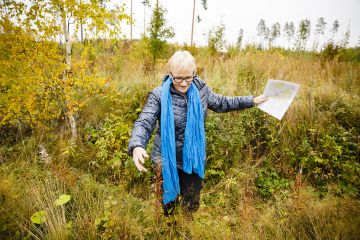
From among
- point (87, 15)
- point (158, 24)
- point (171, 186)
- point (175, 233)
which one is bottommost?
point (175, 233)

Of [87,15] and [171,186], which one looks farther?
[87,15]

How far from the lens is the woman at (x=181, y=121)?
2100 mm

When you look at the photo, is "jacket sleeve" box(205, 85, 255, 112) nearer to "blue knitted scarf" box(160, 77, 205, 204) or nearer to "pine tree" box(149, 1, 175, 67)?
"blue knitted scarf" box(160, 77, 205, 204)

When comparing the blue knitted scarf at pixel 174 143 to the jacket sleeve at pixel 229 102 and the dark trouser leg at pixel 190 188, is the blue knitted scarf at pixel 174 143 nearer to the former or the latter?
the dark trouser leg at pixel 190 188

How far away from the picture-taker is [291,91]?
2195 mm

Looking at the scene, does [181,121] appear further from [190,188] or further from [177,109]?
[190,188]

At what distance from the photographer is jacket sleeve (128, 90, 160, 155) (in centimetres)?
180

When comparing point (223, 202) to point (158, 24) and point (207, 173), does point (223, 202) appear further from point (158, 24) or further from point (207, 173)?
point (158, 24)

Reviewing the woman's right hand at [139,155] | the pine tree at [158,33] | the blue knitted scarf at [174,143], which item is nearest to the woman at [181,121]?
the blue knitted scarf at [174,143]

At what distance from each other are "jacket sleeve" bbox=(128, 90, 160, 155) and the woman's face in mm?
233

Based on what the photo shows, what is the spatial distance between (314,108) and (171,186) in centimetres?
318

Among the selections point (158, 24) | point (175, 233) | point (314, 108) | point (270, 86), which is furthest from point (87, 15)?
point (158, 24)

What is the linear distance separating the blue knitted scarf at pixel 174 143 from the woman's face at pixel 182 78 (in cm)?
9

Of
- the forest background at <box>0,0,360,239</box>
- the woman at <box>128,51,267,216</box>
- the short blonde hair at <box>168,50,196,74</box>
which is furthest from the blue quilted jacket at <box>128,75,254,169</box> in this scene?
the forest background at <box>0,0,360,239</box>
